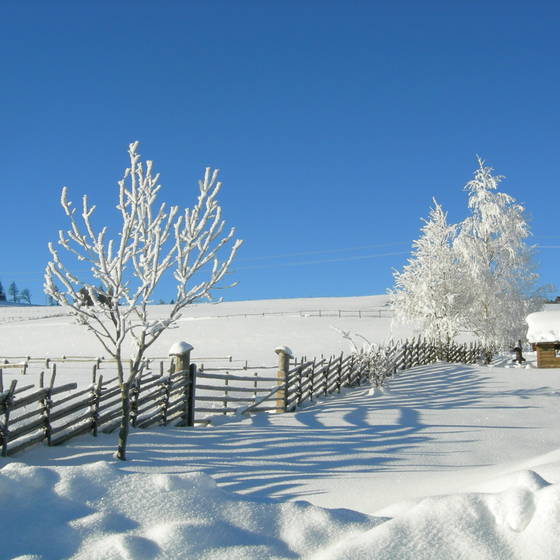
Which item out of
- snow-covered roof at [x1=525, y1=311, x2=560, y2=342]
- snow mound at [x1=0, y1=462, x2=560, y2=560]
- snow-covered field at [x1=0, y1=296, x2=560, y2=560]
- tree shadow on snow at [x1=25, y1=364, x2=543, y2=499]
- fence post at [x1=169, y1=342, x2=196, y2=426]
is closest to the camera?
snow mound at [x1=0, y1=462, x2=560, y2=560]

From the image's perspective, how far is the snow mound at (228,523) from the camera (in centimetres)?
375

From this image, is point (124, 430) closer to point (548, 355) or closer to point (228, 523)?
point (228, 523)

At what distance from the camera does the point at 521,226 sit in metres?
29.8

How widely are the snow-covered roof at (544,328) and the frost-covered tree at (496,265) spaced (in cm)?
311

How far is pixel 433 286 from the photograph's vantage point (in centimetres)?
2909

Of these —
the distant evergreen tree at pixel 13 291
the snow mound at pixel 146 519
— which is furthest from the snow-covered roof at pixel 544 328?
the distant evergreen tree at pixel 13 291

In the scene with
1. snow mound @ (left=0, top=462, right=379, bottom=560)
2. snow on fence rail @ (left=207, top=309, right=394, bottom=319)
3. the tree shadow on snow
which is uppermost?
snow on fence rail @ (left=207, top=309, right=394, bottom=319)

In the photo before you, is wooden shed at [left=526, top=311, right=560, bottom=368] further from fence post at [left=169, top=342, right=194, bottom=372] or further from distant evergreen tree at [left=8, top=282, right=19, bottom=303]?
distant evergreen tree at [left=8, top=282, right=19, bottom=303]

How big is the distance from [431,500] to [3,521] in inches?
132

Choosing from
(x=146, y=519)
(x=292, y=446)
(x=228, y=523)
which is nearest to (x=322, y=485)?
(x=292, y=446)

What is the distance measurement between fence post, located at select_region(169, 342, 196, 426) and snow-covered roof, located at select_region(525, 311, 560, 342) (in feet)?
62.7

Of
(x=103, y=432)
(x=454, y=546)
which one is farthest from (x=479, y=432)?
(x=454, y=546)

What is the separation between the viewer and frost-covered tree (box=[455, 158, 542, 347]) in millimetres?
29250

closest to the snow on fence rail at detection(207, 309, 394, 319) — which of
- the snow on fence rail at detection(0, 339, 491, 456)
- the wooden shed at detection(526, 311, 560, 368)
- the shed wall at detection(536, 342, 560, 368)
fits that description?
the wooden shed at detection(526, 311, 560, 368)
